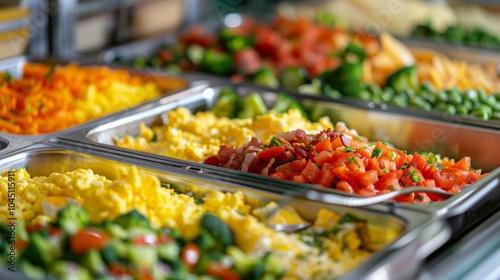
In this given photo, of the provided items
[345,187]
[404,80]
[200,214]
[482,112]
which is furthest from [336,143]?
[404,80]

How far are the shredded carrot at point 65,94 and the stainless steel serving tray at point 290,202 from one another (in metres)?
0.38

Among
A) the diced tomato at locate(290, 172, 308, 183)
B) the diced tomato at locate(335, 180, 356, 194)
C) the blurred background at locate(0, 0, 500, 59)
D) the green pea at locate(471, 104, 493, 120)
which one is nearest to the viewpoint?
the diced tomato at locate(335, 180, 356, 194)

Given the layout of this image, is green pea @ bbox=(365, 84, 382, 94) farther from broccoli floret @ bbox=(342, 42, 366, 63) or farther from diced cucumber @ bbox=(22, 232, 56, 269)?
diced cucumber @ bbox=(22, 232, 56, 269)

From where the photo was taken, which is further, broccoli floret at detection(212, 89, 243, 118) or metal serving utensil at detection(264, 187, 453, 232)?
broccoli floret at detection(212, 89, 243, 118)

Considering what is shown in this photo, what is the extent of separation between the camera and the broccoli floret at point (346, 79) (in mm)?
3680

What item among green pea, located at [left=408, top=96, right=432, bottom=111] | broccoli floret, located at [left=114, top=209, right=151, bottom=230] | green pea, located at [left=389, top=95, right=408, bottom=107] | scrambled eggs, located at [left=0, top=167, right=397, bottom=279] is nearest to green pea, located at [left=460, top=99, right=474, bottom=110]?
green pea, located at [left=408, top=96, right=432, bottom=111]

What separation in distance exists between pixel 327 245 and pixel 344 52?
2500 millimetres

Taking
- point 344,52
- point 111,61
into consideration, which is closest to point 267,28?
point 344,52

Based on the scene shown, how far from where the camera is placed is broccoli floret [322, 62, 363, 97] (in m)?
3.68

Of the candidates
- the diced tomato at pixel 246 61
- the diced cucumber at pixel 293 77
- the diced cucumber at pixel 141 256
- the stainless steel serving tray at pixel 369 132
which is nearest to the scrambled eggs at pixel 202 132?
the stainless steel serving tray at pixel 369 132

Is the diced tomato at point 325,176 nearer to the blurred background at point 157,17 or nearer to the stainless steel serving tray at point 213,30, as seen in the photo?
the stainless steel serving tray at point 213,30

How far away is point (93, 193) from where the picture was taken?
207 centimetres

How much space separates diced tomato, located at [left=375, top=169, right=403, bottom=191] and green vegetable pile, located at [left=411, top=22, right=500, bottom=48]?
257 cm

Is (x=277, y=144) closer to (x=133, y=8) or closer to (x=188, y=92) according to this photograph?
(x=188, y=92)
